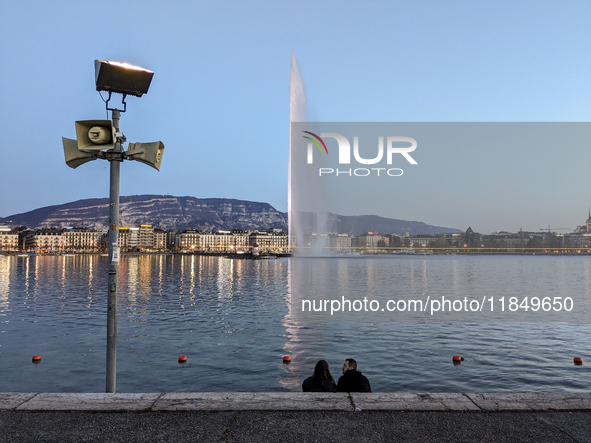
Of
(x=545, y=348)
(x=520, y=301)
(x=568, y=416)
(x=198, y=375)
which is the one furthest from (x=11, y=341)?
(x=520, y=301)

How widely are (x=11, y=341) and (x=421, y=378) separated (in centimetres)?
1974

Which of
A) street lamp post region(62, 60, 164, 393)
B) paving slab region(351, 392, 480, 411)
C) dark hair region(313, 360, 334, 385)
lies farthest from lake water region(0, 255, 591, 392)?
paving slab region(351, 392, 480, 411)

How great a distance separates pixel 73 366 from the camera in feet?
56.5

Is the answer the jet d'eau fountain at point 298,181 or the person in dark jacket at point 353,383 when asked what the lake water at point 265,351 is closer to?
the person in dark jacket at point 353,383

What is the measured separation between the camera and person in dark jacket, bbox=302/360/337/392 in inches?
414

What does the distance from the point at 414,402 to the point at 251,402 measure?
2540mm

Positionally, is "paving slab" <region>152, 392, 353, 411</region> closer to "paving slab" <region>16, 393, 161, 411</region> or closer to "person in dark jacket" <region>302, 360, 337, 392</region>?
"paving slab" <region>16, 393, 161, 411</region>

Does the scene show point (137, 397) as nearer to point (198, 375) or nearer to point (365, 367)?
point (198, 375)

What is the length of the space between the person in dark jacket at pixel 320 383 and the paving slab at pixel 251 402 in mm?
3465

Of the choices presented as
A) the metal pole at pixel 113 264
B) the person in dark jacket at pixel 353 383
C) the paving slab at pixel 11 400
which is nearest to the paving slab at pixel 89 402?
the paving slab at pixel 11 400

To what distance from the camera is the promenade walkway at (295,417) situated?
5.73m

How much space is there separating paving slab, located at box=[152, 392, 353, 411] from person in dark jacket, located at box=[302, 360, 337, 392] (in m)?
3.46

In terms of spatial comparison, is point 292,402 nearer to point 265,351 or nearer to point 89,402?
point 89,402

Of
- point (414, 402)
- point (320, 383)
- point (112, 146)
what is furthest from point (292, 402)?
point (112, 146)
